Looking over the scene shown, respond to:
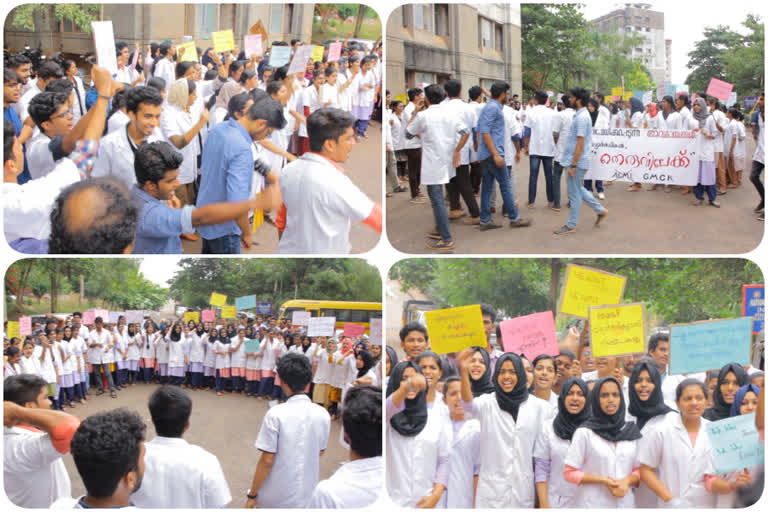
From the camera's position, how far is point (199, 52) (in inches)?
490

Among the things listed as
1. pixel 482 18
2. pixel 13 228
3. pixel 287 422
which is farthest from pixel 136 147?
pixel 482 18

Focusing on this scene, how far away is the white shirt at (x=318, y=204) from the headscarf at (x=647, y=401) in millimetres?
1669

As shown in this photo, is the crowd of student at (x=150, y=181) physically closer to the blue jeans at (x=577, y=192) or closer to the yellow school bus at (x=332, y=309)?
the blue jeans at (x=577, y=192)

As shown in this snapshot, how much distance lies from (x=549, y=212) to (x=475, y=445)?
4.27 metres

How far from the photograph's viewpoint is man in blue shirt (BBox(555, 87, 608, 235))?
20.4ft

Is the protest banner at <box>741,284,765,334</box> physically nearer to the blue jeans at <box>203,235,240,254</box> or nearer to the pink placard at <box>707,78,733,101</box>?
the blue jeans at <box>203,235,240,254</box>

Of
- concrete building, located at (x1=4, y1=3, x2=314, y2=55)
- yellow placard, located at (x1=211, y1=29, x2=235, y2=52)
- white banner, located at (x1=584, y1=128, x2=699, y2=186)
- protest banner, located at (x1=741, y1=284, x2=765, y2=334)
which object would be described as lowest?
protest banner, located at (x1=741, y1=284, x2=765, y2=334)

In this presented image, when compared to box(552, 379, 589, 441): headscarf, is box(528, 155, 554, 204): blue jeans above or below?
above

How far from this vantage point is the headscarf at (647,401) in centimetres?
332

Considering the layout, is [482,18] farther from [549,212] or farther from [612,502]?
[612,502]

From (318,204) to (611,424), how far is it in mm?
1879

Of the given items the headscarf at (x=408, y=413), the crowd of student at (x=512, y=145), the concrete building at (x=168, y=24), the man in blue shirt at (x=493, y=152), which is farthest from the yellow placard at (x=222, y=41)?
the concrete building at (x=168, y=24)

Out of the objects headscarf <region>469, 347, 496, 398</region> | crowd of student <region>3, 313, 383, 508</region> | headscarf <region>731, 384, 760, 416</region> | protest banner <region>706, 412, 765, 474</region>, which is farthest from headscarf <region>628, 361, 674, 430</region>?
crowd of student <region>3, 313, 383, 508</region>

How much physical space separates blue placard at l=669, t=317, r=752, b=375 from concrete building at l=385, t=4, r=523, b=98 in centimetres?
571
